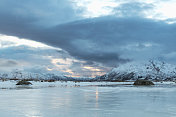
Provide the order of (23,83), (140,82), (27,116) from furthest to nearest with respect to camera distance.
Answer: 1. (140,82)
2. (23,83)
3. (27,116)

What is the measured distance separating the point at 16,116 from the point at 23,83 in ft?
215

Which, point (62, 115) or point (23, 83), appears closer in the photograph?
point (62, 115)

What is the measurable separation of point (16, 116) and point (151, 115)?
8.67 metres

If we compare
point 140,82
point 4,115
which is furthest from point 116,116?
point 140,82

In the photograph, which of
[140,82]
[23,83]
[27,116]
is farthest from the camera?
[140,82]

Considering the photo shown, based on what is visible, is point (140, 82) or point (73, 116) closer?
point (73, 116)

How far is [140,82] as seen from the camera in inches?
3415

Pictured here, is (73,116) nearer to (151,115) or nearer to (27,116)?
(27,116)

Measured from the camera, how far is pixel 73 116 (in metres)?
12.5

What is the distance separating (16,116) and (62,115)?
2849 millimetres

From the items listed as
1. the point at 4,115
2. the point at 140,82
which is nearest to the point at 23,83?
the point at 140,82

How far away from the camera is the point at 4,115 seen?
12.5 metres

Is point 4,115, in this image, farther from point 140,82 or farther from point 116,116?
point 140,82

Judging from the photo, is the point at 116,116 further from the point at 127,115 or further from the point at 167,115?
the point at 167,115
